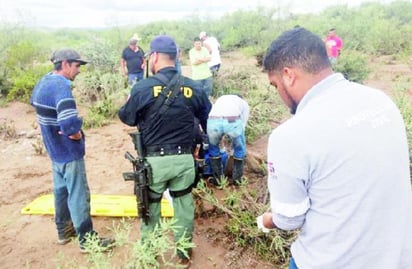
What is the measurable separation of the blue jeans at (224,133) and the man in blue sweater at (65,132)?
5.12 feet

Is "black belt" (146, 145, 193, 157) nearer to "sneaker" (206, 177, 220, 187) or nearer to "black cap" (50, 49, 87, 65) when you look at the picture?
"black cap" (50, 49, 87, 65)

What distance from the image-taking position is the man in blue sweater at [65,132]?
9.68 feet

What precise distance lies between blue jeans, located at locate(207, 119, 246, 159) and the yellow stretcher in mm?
821

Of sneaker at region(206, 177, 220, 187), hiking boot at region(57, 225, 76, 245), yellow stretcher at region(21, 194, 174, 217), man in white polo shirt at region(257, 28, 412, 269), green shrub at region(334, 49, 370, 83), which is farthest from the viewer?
green shrub at region(334, 49, 370, 83)

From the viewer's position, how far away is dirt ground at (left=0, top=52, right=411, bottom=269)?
3.38 m

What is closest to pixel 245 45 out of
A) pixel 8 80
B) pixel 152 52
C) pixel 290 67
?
pixel 8 80

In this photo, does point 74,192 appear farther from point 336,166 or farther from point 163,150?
point 336,166

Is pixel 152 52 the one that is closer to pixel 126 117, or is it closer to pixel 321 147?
pixel 126 117

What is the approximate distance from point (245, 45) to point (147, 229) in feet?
55.0

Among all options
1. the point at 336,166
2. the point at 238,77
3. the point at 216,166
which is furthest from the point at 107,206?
the point at 238,77

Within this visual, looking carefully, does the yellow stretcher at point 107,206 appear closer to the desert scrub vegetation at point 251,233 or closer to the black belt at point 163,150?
the desert scrub vegetation at point 251,233

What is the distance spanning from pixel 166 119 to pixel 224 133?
59.1 inches

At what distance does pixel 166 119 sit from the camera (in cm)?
291

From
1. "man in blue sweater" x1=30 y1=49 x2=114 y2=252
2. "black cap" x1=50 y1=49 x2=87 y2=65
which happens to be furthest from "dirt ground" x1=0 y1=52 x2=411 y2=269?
"black cap" x1=50 y1=49 x2=87 y2=65
